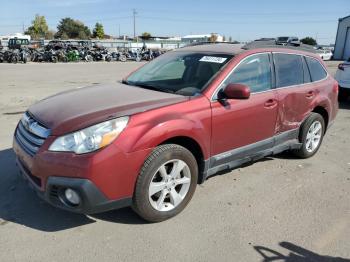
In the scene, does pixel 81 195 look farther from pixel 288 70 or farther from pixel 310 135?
pixel 310 135

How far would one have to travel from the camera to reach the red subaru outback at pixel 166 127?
3053mm

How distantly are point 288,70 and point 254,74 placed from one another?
2.52 feet

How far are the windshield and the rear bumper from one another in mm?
1419

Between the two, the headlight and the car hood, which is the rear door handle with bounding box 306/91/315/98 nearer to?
the car hood

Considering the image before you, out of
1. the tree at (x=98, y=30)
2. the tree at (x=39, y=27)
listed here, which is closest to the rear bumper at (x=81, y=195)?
the tree at (x=39, y=27)

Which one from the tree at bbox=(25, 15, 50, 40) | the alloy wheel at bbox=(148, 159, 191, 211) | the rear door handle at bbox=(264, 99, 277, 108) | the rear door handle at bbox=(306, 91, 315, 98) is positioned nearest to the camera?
the alloy wheel at bbox=(148, 159, 191, 211)

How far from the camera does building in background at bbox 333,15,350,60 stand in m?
37.5

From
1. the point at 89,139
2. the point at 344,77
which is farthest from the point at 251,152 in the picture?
the point at 344,77

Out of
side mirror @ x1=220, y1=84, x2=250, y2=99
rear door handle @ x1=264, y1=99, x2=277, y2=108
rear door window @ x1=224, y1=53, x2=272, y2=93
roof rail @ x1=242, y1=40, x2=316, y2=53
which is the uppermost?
roof rail @ x1=242, y1=40, x2=316, y2=53

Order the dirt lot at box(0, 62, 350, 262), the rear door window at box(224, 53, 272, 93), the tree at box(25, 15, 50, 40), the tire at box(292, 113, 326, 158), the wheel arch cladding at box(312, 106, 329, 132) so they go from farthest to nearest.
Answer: the tree at box(25, 15, 50, 40) < the wheel arch cladding at box(312, 106, 329, 132) < the tire at box(292, 113, 326, 158) < the rear door window at box(224, 53, 272, 93) < the dirt lot at box(0, 62, 350, 262)

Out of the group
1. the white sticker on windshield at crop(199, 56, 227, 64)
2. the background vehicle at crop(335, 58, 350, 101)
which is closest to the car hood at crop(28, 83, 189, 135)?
the white sticker on windshield at crop(199, 56, 227, 64)

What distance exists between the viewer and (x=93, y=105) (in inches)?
139

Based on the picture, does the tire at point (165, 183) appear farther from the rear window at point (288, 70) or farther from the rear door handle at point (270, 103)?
the rear window at point (288, 70)

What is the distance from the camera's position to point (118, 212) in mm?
3705
